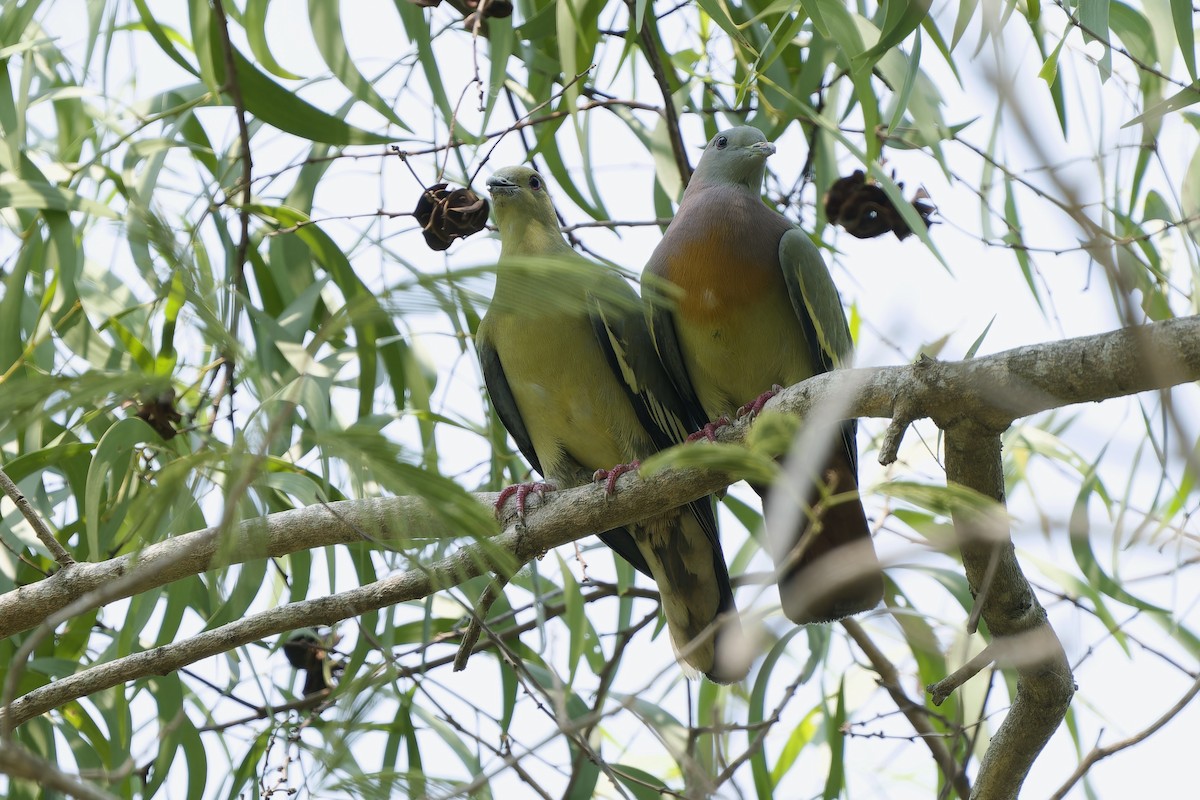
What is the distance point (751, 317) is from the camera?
9.13 ft

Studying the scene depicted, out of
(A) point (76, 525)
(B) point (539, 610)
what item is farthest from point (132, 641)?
(B) point (539, 610)

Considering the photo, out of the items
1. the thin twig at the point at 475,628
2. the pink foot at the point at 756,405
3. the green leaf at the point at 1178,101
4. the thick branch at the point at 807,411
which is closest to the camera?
the thick branch at the point at 807,411

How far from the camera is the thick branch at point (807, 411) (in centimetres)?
146

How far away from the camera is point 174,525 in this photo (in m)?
1.37

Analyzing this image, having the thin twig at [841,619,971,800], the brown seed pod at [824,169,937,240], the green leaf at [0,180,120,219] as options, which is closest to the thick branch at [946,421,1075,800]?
the thin twig at [841,619,971,800]

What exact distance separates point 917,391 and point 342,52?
4.61 ft

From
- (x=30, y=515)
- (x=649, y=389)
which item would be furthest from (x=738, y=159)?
(x=30, y=515)

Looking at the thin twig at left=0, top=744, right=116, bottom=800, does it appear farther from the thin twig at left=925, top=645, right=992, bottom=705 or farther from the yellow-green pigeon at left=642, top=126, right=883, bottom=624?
the yellow-green pigeon at left=642, top=126, right=883, bottom=624

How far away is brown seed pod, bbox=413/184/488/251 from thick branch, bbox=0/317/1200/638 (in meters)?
0.63

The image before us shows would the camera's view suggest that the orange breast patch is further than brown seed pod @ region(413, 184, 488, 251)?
Yes

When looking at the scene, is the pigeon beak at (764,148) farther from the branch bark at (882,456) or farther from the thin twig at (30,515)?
the thin twig at (30,515)

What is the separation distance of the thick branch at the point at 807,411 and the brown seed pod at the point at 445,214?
63 cm

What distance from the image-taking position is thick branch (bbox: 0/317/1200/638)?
146 cm

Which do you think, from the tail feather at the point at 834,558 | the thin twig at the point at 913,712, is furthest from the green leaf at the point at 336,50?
the thin twig at the point at 913,712
